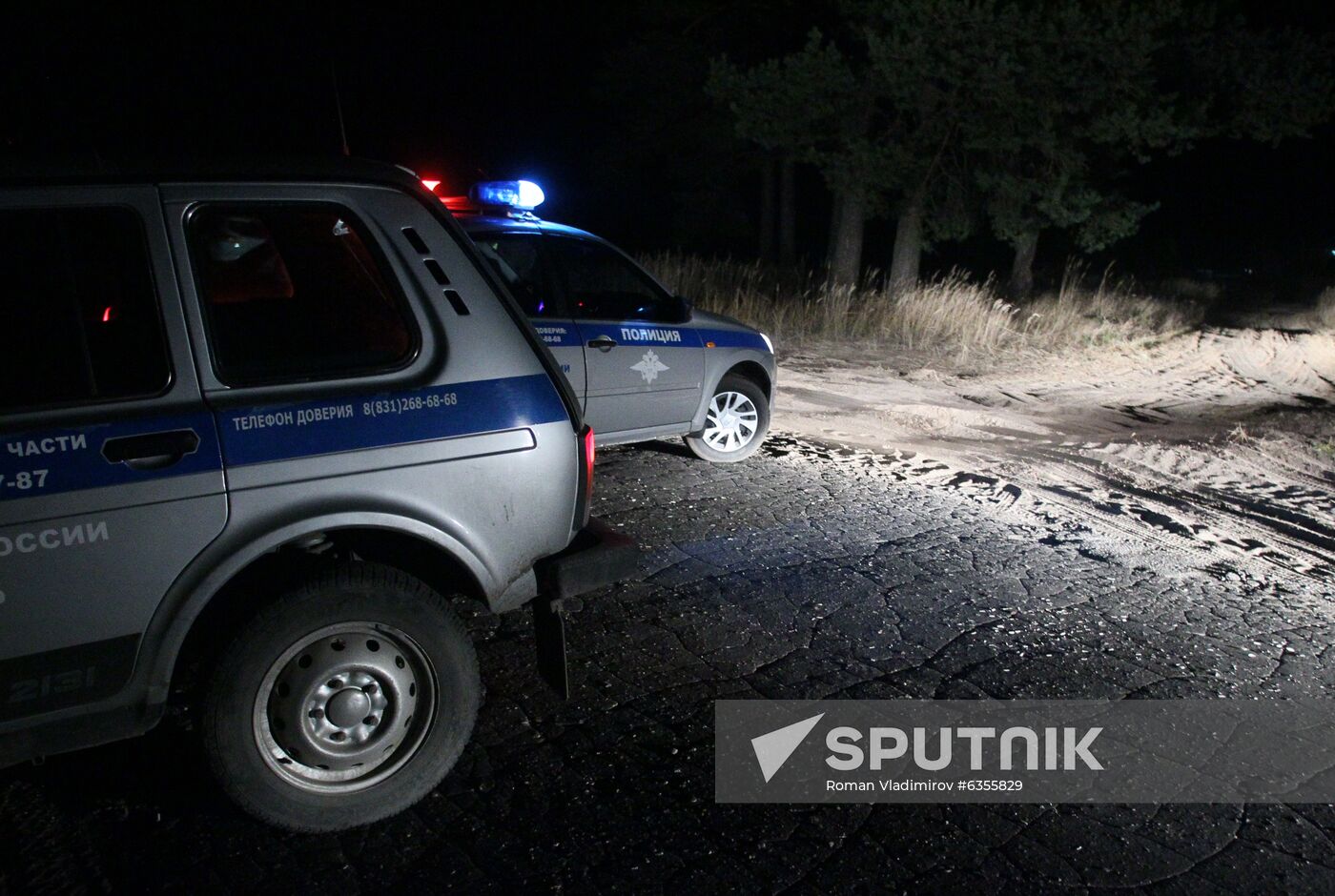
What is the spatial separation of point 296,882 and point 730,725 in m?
1.63

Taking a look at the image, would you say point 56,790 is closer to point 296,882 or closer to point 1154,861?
point 296,882

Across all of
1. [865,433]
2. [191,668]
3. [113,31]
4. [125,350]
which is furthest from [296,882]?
[113,31]

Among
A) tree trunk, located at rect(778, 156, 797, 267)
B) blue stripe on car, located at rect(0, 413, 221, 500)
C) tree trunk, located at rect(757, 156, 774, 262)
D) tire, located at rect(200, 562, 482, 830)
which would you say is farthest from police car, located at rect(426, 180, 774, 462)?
tree trunk, located at rect(757, 156, 774, 262)

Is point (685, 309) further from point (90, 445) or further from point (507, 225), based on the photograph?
point (90, 445)

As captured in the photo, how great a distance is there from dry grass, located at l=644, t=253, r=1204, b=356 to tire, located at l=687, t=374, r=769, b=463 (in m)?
6.37

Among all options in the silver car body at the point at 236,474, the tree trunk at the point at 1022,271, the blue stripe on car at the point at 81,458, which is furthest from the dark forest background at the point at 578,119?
the tree trunk at the point at 1022,271

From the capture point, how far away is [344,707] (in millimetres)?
2982

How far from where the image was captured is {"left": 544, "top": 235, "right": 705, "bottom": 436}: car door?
6383 millimetres

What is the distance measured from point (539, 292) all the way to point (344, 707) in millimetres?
3724

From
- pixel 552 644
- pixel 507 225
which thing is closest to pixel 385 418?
pixel 552 644

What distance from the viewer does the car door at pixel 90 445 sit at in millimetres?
2523

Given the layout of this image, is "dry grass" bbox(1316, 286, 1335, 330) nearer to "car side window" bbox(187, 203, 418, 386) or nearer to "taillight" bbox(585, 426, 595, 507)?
"taillight" bbox(585, 426, 595, 507)

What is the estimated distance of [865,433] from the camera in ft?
28.9

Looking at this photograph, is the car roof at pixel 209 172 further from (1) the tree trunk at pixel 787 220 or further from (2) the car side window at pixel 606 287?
(1) the tree trunk at pixel 787 220
